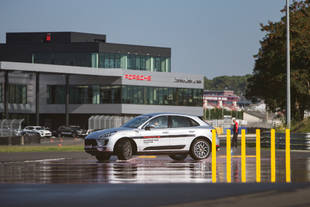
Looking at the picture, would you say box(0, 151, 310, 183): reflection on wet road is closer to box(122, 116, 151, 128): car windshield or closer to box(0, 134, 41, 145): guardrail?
box(122, 116, 151, 128): car windshield

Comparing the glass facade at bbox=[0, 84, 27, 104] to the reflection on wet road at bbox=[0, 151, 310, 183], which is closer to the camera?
the reflection on wet road at bbox=[0, 151, 310, 183]

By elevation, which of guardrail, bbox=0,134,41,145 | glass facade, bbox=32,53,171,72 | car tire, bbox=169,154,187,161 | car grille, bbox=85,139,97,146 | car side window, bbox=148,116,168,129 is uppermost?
glass facade, bbox=32,53,171,72

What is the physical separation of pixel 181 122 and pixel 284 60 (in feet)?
106

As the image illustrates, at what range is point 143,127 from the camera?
71.1ft

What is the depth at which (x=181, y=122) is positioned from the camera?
2227 cm

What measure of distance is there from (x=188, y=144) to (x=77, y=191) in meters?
10.9

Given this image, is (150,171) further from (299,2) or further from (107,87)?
(107,87)

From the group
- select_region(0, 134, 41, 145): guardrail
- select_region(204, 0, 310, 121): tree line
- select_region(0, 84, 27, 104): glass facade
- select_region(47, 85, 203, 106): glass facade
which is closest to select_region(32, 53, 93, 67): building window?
select_region(47, 85, 203, 106): glass facade

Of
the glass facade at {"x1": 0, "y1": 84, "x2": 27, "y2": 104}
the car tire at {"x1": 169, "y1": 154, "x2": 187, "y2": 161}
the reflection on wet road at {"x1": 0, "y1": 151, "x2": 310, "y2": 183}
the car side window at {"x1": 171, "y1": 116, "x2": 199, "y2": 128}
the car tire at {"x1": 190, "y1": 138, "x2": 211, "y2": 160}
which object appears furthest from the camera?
the glass facade at {"x1": 0, "y1": 84, "x2": 27, "y2": 104}

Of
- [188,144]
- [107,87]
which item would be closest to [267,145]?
[188,144]

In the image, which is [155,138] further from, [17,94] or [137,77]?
[137,77]

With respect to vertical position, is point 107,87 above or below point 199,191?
above

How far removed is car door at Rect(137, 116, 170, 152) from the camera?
70.6ft

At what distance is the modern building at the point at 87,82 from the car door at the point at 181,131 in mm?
59618
